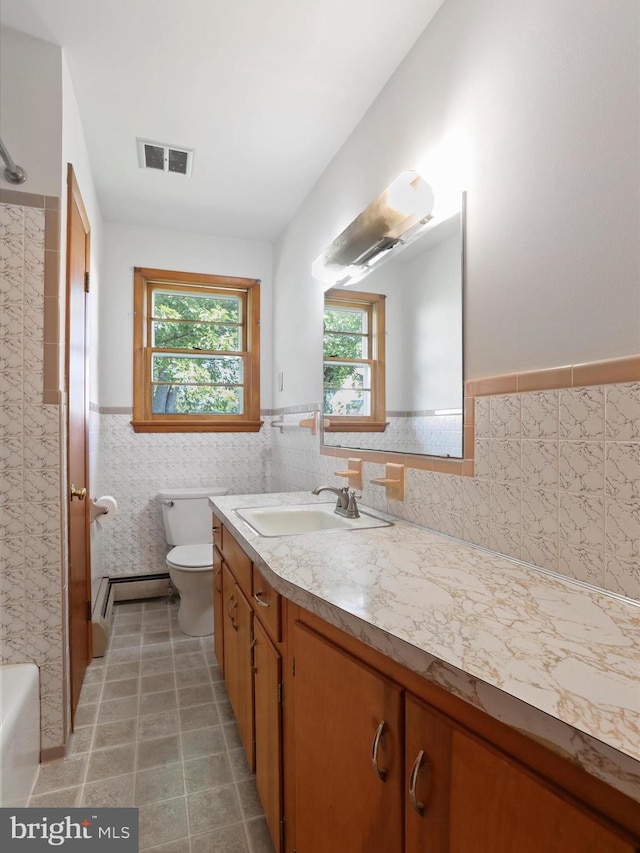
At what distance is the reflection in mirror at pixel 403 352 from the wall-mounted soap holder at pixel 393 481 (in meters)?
0.07

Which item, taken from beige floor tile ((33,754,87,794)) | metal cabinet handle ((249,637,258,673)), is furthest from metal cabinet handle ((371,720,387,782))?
beige floor tile ((33,754,87,794))

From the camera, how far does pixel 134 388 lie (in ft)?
10.2

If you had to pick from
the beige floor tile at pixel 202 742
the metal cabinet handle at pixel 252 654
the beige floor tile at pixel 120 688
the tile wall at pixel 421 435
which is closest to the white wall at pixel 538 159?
the tile wall at pixel 421 435

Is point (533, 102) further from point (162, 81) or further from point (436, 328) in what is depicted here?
point (162, 81)

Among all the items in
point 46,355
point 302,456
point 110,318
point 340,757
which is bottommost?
point 340,757

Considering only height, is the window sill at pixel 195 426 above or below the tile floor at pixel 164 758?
above

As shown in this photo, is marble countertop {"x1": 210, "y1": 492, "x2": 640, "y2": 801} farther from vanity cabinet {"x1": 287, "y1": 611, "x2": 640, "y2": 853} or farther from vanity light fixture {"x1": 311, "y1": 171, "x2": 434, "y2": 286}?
vanity light fixture {"x1": 311, "y1": 171, "x2": 434, "y2": 286}

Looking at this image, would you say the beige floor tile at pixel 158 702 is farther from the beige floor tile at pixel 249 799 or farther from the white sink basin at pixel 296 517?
the white sink basin at pixel 296 517

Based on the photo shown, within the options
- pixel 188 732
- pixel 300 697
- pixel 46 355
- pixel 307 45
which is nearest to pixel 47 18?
pixel 307 45

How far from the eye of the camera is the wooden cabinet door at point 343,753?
0.75 m

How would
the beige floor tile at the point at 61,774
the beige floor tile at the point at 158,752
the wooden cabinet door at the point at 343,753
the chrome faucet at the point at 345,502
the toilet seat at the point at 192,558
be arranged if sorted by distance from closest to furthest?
the wooden cabinet door at the point at 343,753
the beige floor tile at the point at 61,774
the beige floor tile at the point at 158,752
the chrome faucet at the point at 345,502
the toilet seat at the point at 192,558

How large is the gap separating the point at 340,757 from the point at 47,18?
2327 mm

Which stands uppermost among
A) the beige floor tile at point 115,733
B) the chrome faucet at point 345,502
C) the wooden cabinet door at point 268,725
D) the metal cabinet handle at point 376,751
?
Result: the chrome faucet at point 345,502

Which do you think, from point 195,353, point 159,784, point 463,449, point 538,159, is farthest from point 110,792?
point 195,353
